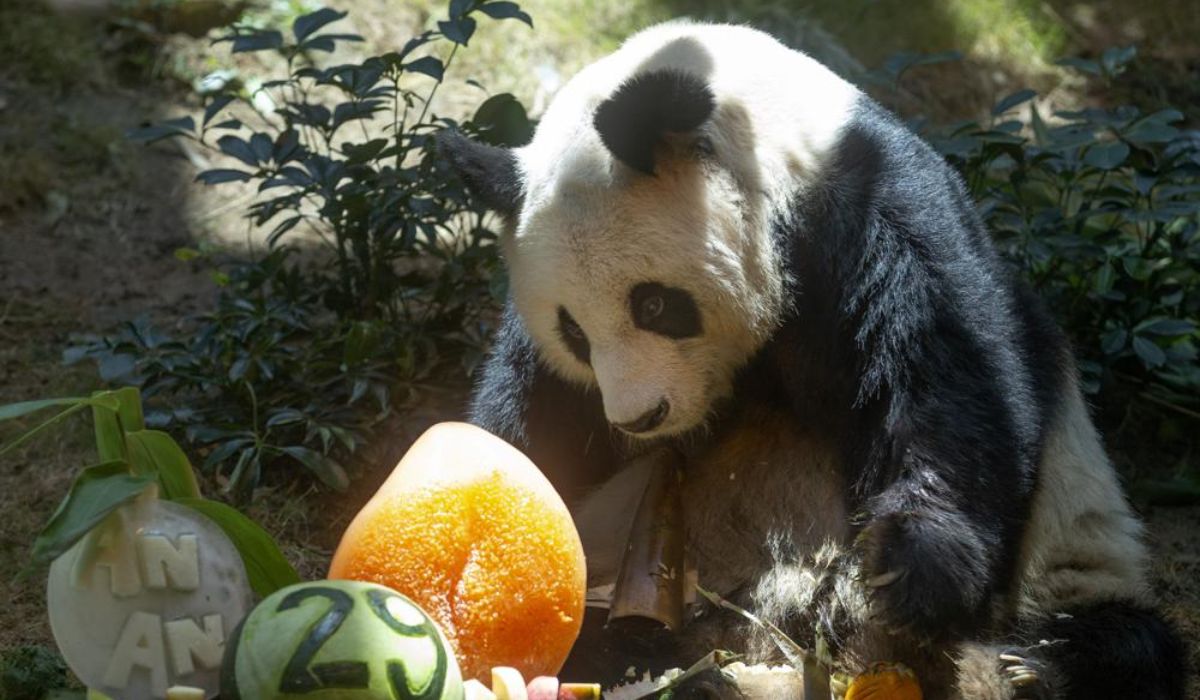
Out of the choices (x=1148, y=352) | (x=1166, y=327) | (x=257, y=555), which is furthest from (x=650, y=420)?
(x=1166, y=327)

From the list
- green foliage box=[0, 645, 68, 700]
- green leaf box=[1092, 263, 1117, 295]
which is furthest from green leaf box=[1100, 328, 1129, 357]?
green foliage box=[0, 645, 68, 700]

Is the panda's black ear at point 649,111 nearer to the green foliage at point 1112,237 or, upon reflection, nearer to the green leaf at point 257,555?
the green leaf at point 257,555

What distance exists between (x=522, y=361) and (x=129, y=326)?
1635mm

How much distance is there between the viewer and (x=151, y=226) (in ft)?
20.2

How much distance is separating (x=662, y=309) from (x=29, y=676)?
5.41ft

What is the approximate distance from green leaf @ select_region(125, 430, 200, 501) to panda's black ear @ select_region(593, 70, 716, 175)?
1.23 m

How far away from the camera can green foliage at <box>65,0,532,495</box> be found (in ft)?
15.1

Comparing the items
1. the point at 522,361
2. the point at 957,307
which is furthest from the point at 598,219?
the point at 957,307

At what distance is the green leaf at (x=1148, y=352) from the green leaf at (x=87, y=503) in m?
3.45

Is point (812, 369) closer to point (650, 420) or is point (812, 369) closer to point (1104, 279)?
point (650, 420)

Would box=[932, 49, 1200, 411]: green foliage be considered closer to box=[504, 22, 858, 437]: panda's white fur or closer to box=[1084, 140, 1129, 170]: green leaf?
box=[1084, 140, 1129, 170]: green leaf

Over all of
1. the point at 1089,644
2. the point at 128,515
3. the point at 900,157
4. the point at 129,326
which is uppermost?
the point at 900,157

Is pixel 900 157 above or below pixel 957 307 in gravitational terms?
above

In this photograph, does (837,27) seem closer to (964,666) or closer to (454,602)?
(964,666)
